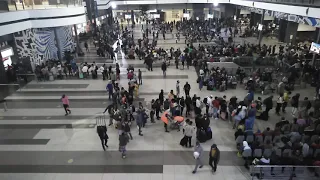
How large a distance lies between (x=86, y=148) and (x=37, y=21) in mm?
13492

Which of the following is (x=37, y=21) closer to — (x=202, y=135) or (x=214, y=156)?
(x=202, y=135)

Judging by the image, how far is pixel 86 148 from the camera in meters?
10.1

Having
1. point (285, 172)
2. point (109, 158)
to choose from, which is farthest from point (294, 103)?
point (109, 158)

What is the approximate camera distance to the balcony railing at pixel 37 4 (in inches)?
690

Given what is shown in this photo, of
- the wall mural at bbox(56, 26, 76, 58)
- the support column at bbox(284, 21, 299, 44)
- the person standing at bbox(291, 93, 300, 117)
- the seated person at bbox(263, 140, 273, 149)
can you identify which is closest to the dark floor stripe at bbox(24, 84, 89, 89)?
the wall mural at bbox(56, 26, 76, 58)

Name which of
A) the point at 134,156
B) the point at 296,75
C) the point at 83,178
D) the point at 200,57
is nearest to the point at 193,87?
the point at 200,57

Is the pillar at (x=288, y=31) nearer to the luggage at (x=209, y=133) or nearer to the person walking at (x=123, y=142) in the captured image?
the luggage at (x=209, y=133)

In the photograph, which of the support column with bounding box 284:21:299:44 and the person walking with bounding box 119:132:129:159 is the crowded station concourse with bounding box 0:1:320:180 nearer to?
the person walking with bounding box 119:132:129:159

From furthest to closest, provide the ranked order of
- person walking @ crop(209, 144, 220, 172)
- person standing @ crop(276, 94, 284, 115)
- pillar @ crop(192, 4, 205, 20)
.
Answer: pillar @ crop(192, 4, 205, 20)
person standing @ crop(276, 94, 284, 115)
person walking @ crop(209, 144, 220, 172)

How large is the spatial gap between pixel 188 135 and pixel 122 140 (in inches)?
100

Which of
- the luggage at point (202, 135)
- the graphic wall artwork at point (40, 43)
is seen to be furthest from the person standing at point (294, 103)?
the graphic wall artwork at point (40, 43)

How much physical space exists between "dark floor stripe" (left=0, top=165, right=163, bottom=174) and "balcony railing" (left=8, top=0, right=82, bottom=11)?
12913 mm

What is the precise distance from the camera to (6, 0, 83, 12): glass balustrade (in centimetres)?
1752

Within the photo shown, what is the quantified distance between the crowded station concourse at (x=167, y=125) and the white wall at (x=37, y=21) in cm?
315
